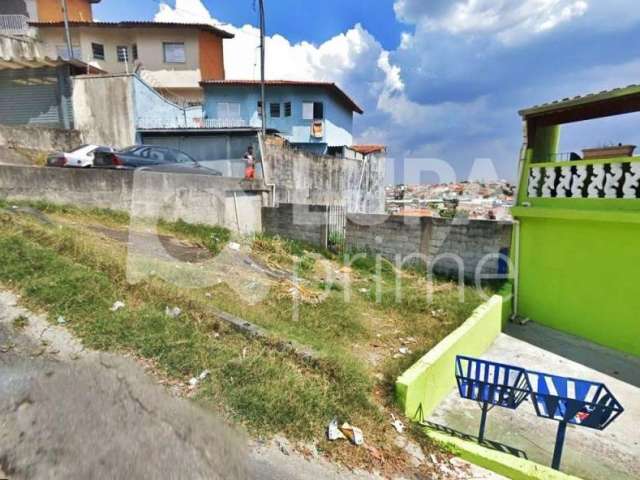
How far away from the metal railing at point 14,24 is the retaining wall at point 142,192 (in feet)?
66.1

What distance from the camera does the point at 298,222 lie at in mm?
9758

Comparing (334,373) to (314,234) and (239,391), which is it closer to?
(239,391)

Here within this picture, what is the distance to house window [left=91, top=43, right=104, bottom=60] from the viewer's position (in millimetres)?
21047

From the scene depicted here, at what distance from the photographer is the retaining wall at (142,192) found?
7879 mm

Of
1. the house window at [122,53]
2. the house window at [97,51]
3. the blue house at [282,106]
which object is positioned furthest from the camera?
the house window at [122,53]

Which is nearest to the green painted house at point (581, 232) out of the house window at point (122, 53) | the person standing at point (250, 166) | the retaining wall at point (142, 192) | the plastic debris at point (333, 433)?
the plastic debris at point (333, 433)

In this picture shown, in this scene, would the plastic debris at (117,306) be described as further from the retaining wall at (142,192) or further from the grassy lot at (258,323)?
the retaining wall at (142,192)

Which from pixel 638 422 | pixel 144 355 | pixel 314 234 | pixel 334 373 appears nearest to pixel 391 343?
pixel 334 373

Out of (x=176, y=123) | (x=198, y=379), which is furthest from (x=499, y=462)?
(x=176, y=123)

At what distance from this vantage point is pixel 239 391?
2.82 metres

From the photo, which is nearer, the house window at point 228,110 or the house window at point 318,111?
the house window at point 228,110

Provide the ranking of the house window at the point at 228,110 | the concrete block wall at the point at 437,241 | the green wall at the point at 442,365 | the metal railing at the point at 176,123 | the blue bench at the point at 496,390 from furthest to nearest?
the house window at the point at 228,110
the metal railing at the point at 176,123
the concrete block wall at the point at 437,241
the green wall at the point at 442,365
the blue bench at the point at 496,390

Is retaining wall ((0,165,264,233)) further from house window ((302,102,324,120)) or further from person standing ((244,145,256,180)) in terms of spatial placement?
house window ((302,102,324,120))

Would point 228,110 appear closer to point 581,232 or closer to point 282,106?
point 282,106
